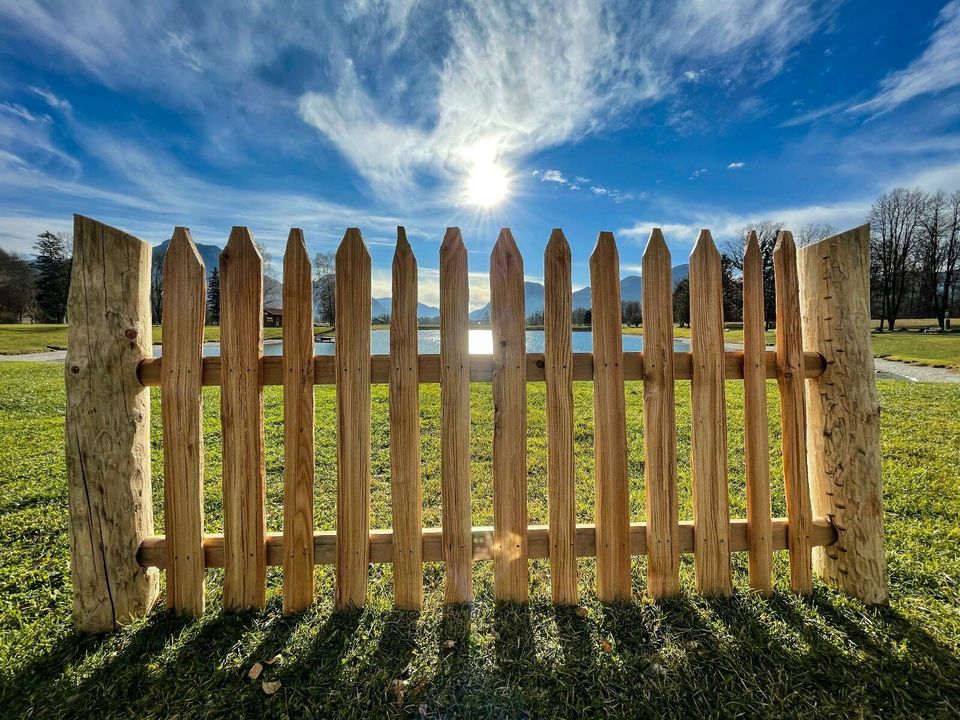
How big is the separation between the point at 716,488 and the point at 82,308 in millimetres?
3314

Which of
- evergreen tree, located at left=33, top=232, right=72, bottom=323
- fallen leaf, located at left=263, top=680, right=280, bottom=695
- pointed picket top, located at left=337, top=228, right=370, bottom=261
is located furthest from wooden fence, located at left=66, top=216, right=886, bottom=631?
evergreen tree, located at left=33, top=232, right=72, bottom=323

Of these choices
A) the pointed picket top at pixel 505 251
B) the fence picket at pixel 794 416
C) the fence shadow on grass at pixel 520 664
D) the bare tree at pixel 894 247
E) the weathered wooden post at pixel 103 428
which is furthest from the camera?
the bare tree at pixel 894 247

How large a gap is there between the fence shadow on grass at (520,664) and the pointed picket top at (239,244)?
6.04 feet

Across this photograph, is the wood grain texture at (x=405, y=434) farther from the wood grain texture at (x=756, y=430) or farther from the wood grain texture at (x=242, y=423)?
the wood grain texture at (x=756, y=430)

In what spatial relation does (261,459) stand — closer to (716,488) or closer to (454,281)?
(454,281)

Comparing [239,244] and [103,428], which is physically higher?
[239,244]

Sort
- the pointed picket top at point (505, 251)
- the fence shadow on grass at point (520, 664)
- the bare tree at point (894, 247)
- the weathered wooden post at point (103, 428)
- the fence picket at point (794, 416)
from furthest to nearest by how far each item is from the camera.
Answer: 1. the bare tree at point (894, 247)
2. the fence picket at point (794, 416)
3. the pointed picket top at point (505, 251)
4. the weathered wooden post at point (103, 428)
5. the fence shadow on grass at point (520, 664)

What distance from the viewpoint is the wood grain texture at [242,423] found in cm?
200

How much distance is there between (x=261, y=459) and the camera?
2.07m

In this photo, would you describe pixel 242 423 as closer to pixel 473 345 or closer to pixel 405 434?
pixel 405 434

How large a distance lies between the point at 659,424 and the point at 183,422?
2.43m

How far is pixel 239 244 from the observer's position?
2021 millimetres

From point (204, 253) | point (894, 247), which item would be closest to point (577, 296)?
point (894, 247)

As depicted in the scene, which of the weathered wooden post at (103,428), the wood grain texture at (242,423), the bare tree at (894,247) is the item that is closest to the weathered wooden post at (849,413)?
the wood grain texture at (242,423)
